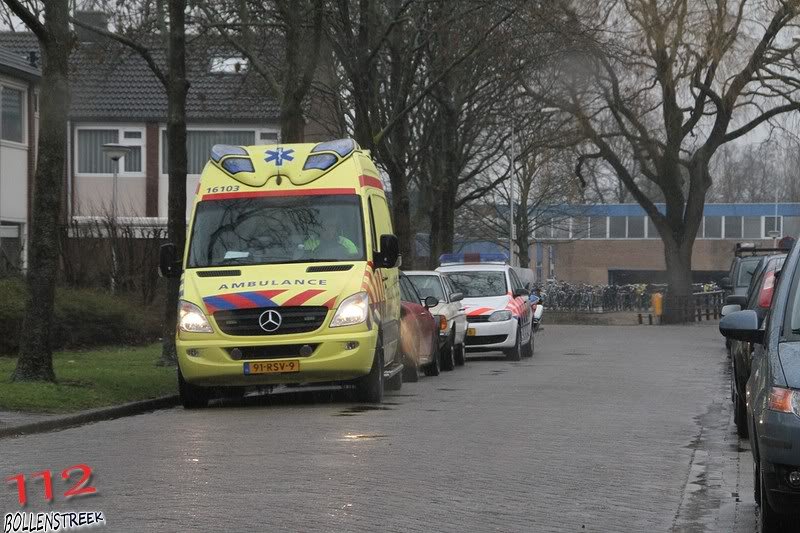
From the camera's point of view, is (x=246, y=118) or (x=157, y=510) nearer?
(x=157, y=510)

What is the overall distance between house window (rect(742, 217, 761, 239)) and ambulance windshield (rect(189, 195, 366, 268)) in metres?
82.1

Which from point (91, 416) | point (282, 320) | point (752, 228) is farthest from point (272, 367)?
point (752, 228)

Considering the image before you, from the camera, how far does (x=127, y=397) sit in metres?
15.8

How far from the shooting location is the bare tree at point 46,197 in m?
15.5

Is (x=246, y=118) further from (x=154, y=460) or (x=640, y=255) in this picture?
(x=640, y=255)

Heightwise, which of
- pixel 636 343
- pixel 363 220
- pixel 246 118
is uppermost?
pixel 246 118

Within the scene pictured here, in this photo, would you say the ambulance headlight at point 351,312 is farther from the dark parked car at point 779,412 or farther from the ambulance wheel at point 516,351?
the ambulance wheel at point 516,351

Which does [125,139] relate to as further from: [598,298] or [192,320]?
[192,320]

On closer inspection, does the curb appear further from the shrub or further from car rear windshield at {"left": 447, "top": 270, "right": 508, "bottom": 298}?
car rear windshield at {"left": 447, "top": 270, "right": 508, "bottom": 298}

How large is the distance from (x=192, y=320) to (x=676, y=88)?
107ft

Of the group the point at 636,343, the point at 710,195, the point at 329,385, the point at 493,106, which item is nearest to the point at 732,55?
the point at 493,106

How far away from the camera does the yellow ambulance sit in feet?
49.2

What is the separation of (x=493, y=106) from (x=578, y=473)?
31.6 meters

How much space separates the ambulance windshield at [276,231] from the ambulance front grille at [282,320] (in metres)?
0.97
